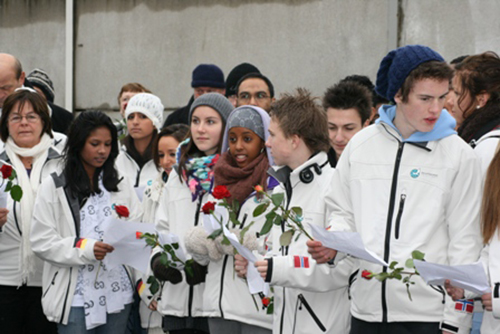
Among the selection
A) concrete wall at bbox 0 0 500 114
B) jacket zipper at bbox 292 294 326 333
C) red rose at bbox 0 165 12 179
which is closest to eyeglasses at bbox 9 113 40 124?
red rose at bbox 0 165 12 179

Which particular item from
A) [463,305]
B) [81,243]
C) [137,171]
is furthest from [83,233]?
[463,305]

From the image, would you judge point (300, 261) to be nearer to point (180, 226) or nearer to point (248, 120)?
point (248, 120)

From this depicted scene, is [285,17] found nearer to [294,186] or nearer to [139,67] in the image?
[139,67]

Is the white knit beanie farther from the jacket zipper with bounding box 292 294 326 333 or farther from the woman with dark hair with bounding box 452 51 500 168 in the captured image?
the woman with dark hair with bounding box 452 51 500 168

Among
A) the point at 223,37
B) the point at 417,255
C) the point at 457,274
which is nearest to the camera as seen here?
the point at 457,274

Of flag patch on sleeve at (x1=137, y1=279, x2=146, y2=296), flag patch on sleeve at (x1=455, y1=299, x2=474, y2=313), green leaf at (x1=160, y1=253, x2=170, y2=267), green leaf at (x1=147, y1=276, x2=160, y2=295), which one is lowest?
flag patch on sleeve at (x1=137, y1=279, x2=146, y2=296)

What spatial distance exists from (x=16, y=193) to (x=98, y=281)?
31.9 inches

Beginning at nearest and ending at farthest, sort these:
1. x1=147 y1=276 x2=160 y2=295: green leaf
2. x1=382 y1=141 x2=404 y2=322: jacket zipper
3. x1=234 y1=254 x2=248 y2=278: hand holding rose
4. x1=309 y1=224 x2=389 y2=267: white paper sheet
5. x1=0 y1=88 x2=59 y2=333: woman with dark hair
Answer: x1=309 y1=224 x2=389 y2=267: white paper sheet < x1=382 y1=141 x2=404 y2=322: jacket zipper < x1=234 y1=254 x2=248 y2=278: hand holding rose < x1=147 y1=276 x2=160 y2=295: green leaf < x1=0 y1=88 x2=59 y2=333: woman with dark hair

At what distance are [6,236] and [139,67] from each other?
507 cm

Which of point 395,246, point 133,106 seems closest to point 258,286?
point 395,246

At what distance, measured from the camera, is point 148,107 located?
7227mm

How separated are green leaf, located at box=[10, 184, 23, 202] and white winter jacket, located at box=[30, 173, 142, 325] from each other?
120 millimetres

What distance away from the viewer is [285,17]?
9531mm

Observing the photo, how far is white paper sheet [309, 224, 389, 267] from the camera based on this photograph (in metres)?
3.74
